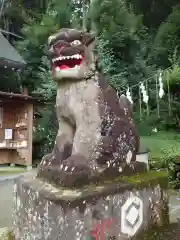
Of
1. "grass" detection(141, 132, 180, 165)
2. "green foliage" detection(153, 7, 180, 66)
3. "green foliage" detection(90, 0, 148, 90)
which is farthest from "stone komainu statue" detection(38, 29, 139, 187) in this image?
"green foliage" detection(153, 7, 180, 66)

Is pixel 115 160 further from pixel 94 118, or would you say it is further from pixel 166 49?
pixel 166 49

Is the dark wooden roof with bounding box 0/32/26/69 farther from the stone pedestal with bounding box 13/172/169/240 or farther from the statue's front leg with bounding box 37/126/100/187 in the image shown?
the statue's front leg with bounding box 37/126/100/187

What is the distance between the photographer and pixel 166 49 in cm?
1187

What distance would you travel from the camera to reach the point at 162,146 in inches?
300

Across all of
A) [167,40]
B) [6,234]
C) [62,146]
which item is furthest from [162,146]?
[167,40]

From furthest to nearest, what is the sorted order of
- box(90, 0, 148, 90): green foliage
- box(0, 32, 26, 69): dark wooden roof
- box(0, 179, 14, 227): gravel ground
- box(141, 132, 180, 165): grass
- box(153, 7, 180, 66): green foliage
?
box(153, 7, 180, 66): green foliage
box(90, 0, 148, 90): green foliage
box(0, 32, 26, 69): dark wooden roof
box(141, 132, 180, 165): grass
box(0, 179, 14, 227): gravel ground

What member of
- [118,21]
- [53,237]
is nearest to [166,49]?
[118,21]

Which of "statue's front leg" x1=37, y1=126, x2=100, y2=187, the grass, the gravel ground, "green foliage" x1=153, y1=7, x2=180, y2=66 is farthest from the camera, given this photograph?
"green foliage" x1=153, y1=7, x2=180, y2=66

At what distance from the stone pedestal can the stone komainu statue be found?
0.14m

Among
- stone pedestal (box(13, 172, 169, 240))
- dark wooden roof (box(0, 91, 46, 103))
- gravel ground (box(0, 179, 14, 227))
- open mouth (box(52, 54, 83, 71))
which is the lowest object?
gravel ground (box(0, 179, 14, 227))

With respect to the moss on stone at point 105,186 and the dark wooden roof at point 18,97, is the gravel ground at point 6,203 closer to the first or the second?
the moss on stone at point 105,186

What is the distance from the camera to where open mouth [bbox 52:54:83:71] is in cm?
222

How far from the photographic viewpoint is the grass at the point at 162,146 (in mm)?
6616

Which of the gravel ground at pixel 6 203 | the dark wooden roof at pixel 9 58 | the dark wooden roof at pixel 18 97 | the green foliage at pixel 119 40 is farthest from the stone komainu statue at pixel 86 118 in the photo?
the green foliage at pixel 119 40
